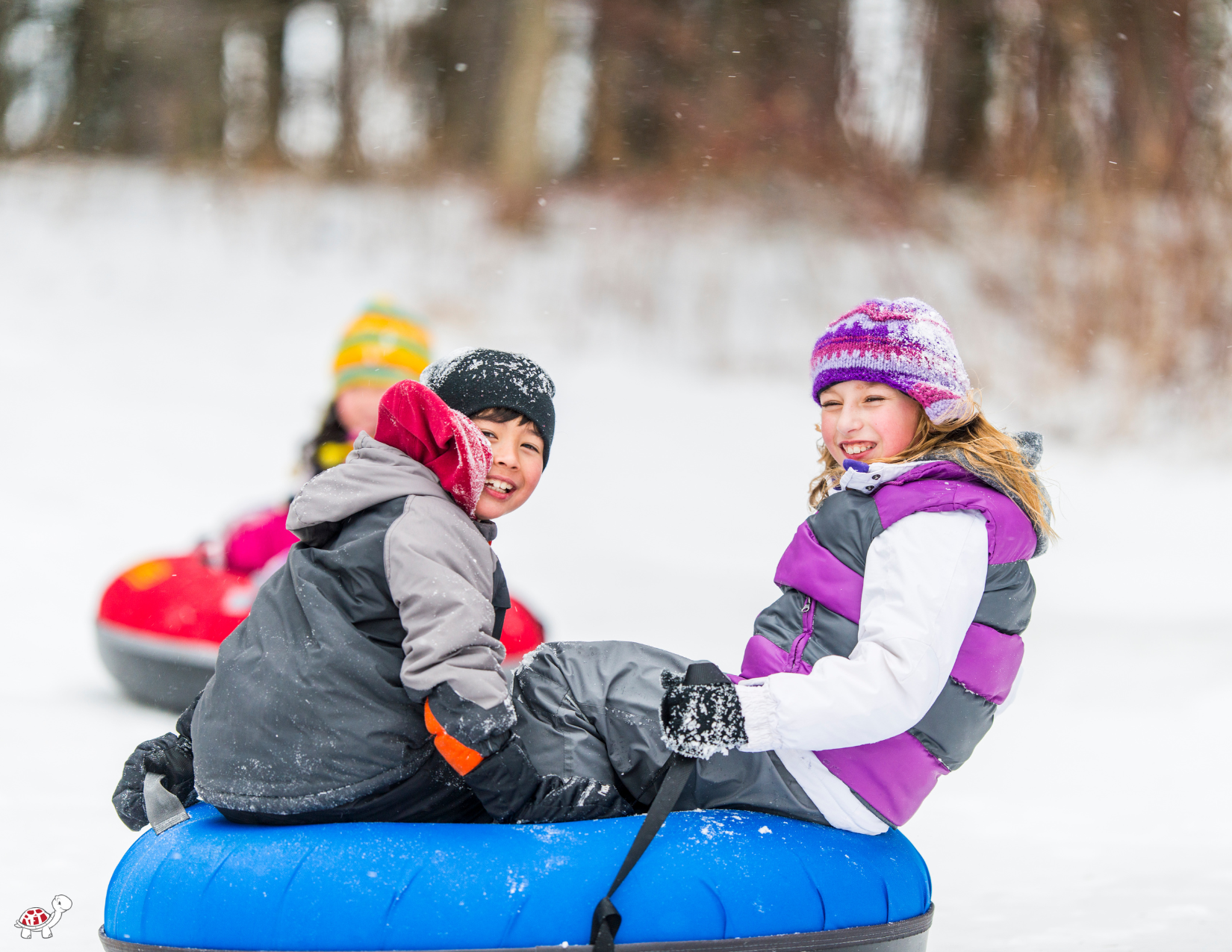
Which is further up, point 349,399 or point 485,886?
point 349,399

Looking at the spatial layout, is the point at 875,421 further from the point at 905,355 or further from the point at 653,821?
the point at 653,821

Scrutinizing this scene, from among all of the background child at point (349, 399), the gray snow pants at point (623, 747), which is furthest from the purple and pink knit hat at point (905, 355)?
the background child at point (349, 399)

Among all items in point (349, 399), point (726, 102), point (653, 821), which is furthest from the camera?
point (726, 102)

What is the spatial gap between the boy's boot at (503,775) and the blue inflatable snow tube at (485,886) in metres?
0.05

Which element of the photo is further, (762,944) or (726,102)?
(726,102)

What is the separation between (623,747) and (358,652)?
1.78 ft

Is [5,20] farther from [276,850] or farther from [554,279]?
[276,850]

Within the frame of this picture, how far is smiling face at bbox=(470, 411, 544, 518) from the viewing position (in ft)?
7.55

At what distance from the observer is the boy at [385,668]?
1.98 metres

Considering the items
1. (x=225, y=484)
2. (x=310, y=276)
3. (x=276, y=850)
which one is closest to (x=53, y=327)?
(x=310, y=276)

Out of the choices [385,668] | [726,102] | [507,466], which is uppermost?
[726,102]

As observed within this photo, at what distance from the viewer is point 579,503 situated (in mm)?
8609

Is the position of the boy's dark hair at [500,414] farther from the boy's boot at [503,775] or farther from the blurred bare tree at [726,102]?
the blurred bare tree at [726,102]

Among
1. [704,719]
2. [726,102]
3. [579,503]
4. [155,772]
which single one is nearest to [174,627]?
[155,772]
